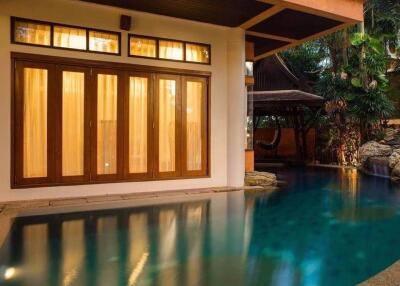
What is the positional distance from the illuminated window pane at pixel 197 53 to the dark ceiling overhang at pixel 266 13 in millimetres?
535

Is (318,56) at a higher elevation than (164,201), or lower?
higher

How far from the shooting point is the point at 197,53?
761 cm

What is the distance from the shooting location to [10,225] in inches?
178

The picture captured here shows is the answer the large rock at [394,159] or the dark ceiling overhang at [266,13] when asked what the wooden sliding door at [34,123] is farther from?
the large rock at [394,159]

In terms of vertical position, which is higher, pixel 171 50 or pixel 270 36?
pixel 270 36

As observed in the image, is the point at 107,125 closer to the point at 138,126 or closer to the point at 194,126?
the point at 138,126

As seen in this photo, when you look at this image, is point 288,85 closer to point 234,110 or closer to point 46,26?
point 234,110

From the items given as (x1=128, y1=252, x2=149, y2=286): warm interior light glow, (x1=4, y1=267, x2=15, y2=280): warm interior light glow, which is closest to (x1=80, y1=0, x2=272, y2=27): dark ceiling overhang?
(x1=128, y1=252, x2=149, y2=286): warm interior light glow

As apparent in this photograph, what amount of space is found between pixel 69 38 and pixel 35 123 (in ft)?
5.21

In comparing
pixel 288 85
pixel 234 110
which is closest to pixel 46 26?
pixel 234 110

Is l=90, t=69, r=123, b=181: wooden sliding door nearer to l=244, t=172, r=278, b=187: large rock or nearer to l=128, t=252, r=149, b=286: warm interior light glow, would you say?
l=244, t=172, r=278, b=187: large rock

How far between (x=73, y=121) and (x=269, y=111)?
9.92 meters

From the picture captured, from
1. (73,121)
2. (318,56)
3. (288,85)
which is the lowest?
Answer: (73,121)

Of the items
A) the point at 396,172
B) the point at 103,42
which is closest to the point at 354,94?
the point at 396,172
